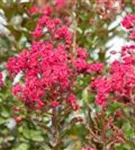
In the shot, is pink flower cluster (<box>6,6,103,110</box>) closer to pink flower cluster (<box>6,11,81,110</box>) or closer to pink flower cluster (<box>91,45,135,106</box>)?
pink flower cluster (<box>6,11,81,110</box>)

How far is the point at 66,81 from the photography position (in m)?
2.17

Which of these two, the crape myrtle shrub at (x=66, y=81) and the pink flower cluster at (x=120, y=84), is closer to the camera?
the pink flower cluster at (x=120, y=84)

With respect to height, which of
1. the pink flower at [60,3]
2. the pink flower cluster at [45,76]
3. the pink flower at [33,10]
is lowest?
the pink flower cluster at [45,76]

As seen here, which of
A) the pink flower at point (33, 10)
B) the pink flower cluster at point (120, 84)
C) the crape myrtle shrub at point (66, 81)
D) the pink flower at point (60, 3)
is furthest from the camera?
the pink flower at point (60, 3)

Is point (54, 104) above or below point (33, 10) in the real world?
Answer: below

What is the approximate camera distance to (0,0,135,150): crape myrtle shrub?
2129 millimetres

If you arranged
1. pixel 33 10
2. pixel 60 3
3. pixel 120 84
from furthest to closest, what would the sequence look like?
pixel 60 3
pixel 33 10
pixel 120 84

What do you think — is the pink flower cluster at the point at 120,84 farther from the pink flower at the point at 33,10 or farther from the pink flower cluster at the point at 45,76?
the pink flower at the point at 33,10

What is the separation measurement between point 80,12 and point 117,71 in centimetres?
99

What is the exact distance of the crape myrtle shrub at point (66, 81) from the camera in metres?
2.13

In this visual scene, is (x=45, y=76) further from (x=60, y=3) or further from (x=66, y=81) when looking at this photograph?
(x=60, y=3)

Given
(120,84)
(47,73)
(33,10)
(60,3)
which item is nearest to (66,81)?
(47,73)

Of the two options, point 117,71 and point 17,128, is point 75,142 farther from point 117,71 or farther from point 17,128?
point 117,71

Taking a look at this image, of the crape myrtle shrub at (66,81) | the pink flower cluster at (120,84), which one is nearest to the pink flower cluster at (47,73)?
the crape myrtle shrub at (66,81)
